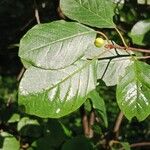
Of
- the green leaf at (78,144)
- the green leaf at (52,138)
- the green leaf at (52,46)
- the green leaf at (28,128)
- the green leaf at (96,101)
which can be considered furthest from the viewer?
the green leaf at (28,128)

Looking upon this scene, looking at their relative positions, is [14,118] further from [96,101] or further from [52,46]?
[52,46]

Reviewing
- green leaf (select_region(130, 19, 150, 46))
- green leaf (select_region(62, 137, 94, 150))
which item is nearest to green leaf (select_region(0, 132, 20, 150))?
green leaf (select_region(62, 137, 94, 150))

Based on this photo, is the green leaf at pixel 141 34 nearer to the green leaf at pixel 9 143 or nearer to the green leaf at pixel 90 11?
the green leaf at pixel 90 11

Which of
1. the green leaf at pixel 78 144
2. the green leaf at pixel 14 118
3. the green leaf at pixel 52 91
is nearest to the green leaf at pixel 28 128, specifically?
the green leaf at pixel 14 118

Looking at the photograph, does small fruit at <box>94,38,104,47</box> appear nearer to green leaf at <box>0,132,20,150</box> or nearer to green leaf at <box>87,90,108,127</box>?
green leaf at <box>87,90,108,127</box>

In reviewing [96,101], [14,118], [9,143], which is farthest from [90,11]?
[14,118]
